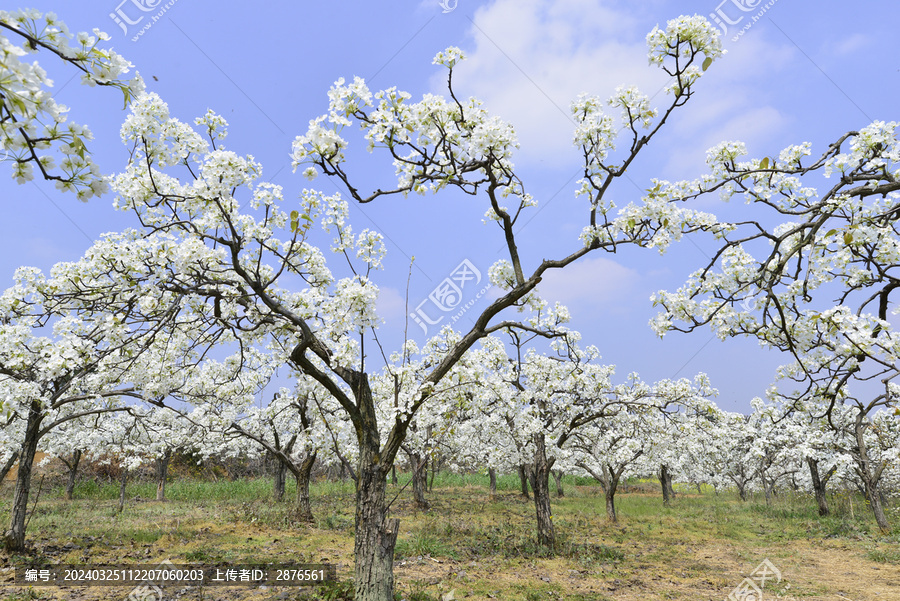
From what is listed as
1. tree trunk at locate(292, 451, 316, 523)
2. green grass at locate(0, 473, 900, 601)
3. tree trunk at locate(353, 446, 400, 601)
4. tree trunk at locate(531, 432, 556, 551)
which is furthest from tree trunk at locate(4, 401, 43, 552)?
tree trunk at locate(531, 432, 556, 551)

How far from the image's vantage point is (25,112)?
7.20 ft

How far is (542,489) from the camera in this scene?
12.4 m

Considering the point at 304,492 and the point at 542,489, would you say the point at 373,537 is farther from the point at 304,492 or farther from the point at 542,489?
the point at 304,492

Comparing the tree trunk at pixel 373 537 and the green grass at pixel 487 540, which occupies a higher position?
the tree trunk at pixel 373 537

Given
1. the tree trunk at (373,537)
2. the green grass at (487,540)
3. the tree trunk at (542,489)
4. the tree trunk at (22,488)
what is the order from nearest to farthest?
the tree trunk at (373,537)
the tree trunk at (22,488)
the green grass at (487,540)
the tree trunk at (542,489)
